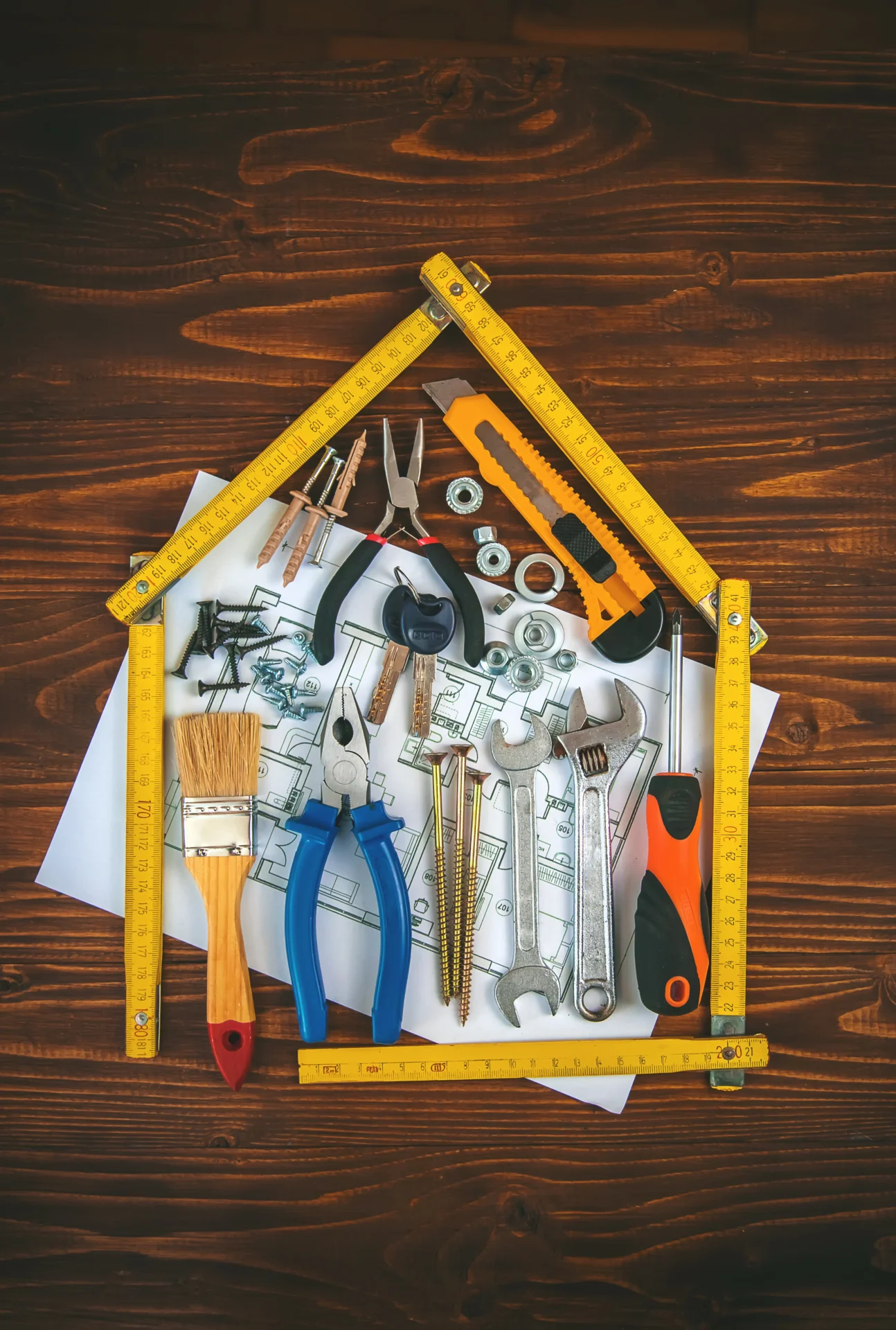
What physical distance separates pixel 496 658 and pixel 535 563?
0.19 metres

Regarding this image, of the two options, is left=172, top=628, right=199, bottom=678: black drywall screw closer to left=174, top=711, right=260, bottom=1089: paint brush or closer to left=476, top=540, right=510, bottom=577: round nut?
left=174, top=711, right=260, bottom=1089: paint brush

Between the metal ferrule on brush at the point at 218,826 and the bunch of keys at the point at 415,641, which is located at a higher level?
the bunch of keys at the point at 415,641

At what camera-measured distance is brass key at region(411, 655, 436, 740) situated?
5.08ft

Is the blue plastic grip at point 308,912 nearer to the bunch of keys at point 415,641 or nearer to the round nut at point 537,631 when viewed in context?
the bunch of keys at point 415,641

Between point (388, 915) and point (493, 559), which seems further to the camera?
point (493, 559)

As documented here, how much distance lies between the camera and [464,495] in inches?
61.7

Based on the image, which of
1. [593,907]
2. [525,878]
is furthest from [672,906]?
[525,878]

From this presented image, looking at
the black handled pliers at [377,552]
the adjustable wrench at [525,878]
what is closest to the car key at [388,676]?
the black handled pliers at [377,552]

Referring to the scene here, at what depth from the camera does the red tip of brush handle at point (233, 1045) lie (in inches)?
59.0

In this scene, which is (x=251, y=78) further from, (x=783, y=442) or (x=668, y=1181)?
(x=668, y=1181)

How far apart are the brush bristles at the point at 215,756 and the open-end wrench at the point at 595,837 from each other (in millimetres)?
561

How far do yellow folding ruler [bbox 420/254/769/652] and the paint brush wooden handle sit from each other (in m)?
0.92

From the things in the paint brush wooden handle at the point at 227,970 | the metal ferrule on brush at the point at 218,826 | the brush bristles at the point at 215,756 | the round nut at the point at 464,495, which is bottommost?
the paint brush wooden handle at the point at 227,970

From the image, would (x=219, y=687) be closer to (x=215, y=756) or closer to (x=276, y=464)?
(x=215, y=756)
